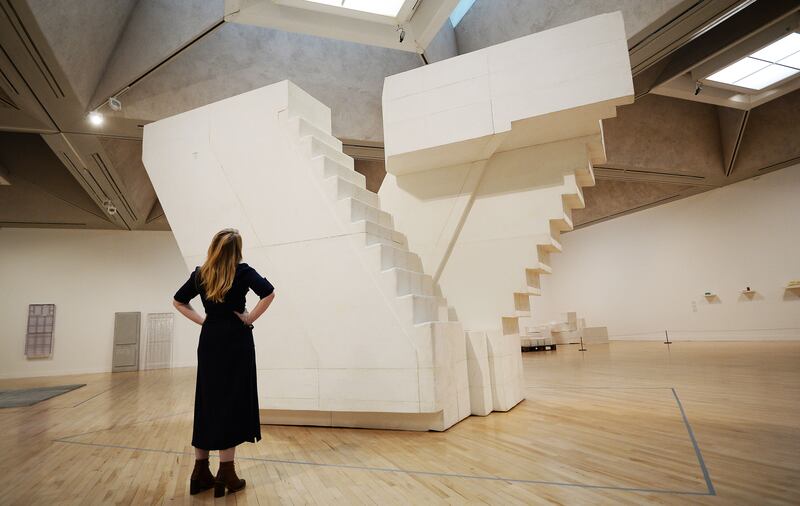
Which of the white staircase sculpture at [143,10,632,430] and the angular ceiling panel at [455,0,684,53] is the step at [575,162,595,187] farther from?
the angular ceiling panel at [455,0,684,53]

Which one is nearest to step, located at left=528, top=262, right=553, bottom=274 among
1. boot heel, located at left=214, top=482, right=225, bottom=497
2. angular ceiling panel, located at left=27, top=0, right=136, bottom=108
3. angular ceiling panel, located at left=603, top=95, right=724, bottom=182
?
boot heel, located at left=214, top=482, right=225, bottom=497

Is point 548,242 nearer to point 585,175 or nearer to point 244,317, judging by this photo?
point 585,175

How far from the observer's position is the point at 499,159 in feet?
16.2

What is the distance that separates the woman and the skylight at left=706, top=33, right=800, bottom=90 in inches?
339

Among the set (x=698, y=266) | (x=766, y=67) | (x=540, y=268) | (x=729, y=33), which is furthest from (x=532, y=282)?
(x=698, y=266)

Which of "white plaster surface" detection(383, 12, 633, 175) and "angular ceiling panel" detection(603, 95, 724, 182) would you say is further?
"angular ceiling panel" detection(603, 95, 724, 182)

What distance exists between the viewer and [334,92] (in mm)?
7977

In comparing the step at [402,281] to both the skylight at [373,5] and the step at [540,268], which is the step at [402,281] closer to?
the step at [540,268]

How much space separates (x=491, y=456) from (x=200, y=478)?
1786mm

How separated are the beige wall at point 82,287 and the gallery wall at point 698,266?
1373cm

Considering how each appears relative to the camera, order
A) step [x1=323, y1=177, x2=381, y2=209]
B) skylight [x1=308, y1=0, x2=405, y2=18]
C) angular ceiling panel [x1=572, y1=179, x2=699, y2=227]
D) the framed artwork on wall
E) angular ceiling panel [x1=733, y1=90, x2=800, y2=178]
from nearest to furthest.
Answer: step [x1=323, y1=177, x2=381, y2=209] → skylight [x1=308, y1=0, x2=405, y2=18] → angular ceiling panel [x1=733, y1=90, x2=800, y2=178] → the framed artwork on wall → angular ceiling panel [x1=572, y1=179, x2=699, y2=227]

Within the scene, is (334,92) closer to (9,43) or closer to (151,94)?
(151,94)

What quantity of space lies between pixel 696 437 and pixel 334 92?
24.2 feet

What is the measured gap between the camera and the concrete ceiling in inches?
216
